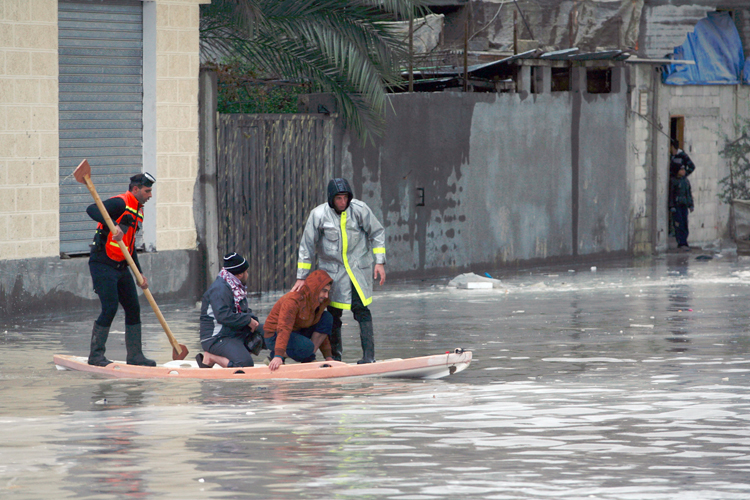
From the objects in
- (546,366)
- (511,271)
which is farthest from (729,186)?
(546,366)

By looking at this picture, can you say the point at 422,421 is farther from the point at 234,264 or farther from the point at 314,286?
the point at 234,264

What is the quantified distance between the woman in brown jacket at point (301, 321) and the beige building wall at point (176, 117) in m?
4.72

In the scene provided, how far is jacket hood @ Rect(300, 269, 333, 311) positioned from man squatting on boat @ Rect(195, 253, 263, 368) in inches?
17.7

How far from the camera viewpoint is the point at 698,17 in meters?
22.9

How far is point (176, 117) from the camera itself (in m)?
15.0

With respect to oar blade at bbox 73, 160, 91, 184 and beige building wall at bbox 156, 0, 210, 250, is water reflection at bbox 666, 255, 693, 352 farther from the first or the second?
beige building wall at bbox 156, 0, 210, 250

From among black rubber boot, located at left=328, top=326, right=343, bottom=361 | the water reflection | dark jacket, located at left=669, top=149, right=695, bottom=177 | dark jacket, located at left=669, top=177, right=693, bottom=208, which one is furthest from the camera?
dark jacket, located at left=669, top=149, right=695, bottom=177

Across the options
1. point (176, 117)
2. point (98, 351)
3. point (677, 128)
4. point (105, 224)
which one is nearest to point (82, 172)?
point (105, 224)

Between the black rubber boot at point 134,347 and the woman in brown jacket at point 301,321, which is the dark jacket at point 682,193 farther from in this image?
the black rubber boot at point 134,347

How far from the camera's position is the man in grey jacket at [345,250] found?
34.8 ft

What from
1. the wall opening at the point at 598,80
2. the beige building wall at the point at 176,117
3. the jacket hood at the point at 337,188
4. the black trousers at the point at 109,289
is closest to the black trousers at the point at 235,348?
the black trousers at the point at 109,289

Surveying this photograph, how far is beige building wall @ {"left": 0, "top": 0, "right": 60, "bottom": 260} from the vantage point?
44.7 feet

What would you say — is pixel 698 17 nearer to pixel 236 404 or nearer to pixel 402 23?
pixel 402 23

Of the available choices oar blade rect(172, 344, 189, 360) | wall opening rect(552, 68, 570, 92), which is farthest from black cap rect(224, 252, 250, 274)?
wall opening rect(552, 68, 570, 92)
